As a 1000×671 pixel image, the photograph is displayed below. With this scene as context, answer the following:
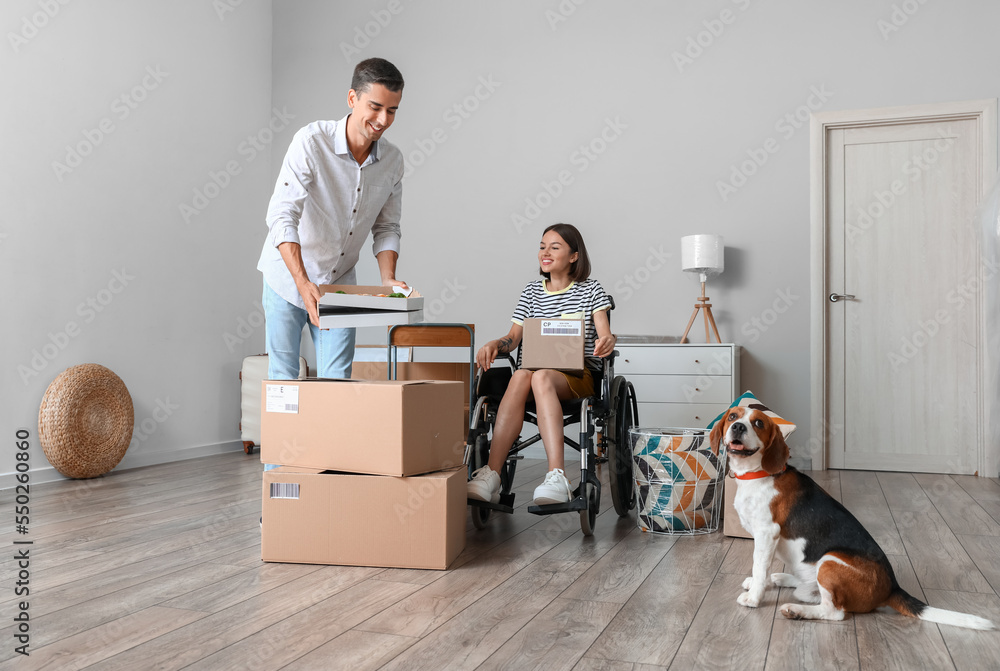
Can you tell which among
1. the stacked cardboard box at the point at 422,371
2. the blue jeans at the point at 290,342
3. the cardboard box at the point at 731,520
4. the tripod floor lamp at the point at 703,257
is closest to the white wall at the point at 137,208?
the stacked cardboard box at the point at 422,371

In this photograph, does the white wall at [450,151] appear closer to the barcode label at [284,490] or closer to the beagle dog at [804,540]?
the barcode label at [284,490]

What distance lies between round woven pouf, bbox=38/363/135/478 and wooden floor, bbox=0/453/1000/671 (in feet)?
2.74

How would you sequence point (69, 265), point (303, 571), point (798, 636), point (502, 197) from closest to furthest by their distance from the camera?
point (798, 636), point (303, 571), point (69, 265), point (502, 197)

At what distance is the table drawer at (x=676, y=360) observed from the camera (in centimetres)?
357

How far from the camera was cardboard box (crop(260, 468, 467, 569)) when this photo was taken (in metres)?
1.89

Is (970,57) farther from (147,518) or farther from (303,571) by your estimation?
(147,518)

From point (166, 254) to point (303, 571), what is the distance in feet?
8.84

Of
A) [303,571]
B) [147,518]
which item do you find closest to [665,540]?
[303,571]

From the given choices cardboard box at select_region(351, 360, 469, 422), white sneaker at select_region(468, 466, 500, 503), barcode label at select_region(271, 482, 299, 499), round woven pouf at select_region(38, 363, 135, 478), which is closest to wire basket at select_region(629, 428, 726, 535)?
white sneaker at select_region(468, 466, 500, 503)

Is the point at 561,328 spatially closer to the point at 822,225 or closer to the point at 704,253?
the point at 704,253

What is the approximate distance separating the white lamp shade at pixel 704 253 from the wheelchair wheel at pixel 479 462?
1.84 meters

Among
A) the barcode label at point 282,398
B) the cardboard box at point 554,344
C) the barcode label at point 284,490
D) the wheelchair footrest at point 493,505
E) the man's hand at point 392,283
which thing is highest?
the man's hand at point 392,283

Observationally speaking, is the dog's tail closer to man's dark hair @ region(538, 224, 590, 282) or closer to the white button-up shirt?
man's dark hair @ region(538, 224, 590, 282)

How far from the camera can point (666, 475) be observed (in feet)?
7.75
